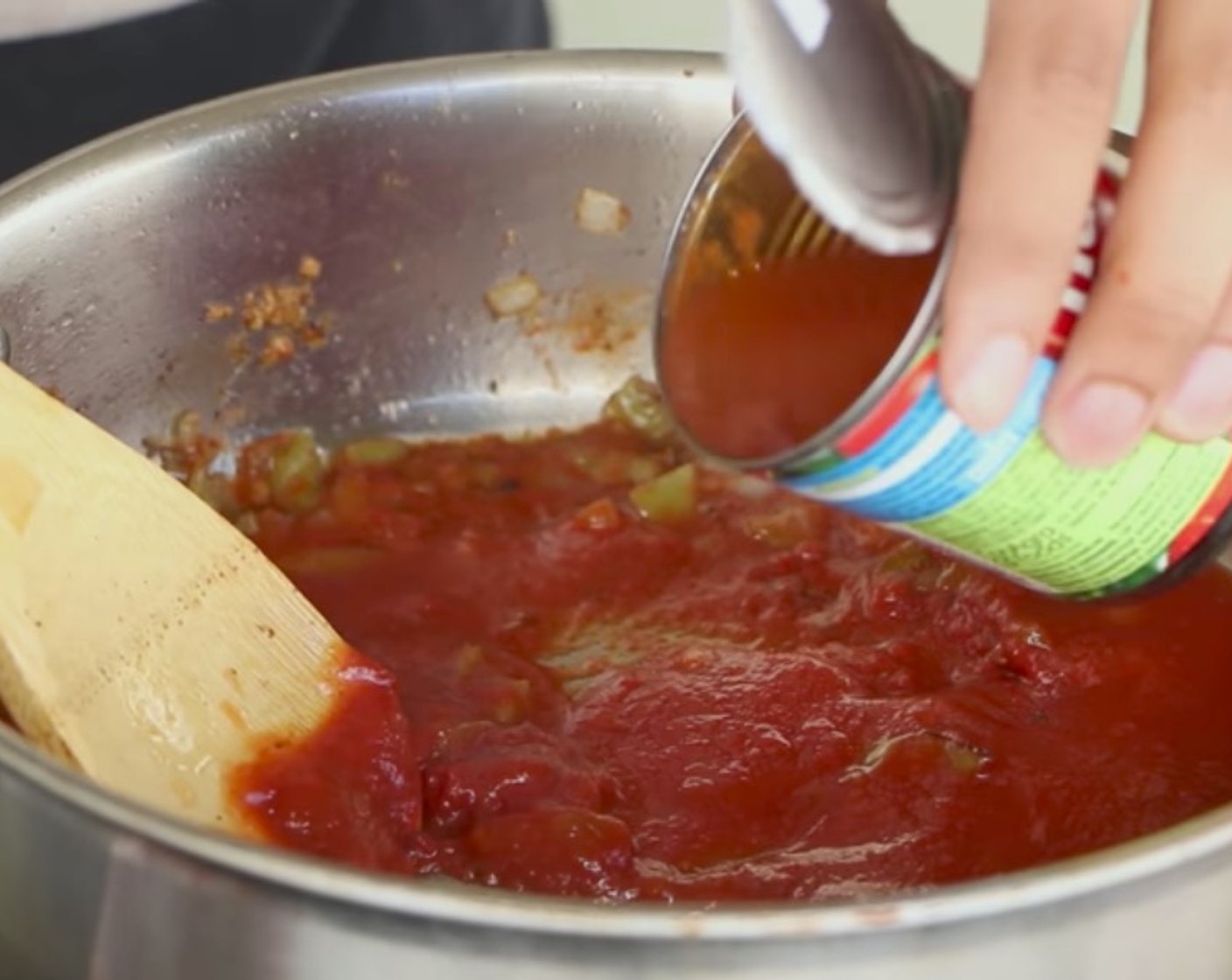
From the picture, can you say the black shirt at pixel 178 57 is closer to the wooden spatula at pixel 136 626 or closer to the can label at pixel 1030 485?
the wooden spatula at pixel 136 626

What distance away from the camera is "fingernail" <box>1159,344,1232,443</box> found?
2.32ft

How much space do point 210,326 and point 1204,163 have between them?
0.77 meters

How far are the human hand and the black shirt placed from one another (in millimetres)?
734

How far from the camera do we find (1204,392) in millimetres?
708

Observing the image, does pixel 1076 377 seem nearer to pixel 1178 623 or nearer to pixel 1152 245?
pixel 1152 245

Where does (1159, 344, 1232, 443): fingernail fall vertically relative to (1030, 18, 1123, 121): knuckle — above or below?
below

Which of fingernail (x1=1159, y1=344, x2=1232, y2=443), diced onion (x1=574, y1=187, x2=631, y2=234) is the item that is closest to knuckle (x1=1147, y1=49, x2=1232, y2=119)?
fingernail (x1=1159, y1=344, x2=1232, y2=443)

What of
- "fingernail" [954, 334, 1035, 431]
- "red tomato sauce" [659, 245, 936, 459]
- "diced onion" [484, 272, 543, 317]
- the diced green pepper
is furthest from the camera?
"diced onion" [484, 272, 543, 317]

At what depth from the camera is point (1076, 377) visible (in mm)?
688

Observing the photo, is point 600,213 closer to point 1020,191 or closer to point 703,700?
point 703,700

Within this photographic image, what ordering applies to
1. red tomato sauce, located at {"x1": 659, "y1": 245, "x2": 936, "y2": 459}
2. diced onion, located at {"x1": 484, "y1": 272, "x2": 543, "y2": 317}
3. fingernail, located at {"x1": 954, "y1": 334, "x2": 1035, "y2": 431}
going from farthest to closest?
diced onion, located at {"x1": 484, "y1": 272, "x2": 543, "y2": 317}
red tomato sauce, located at {"x1": 659, "y1": 245, "x2": 936, "y2": 459}
fingernail, located at {"x1": 954, "y1": 334, "x2": 1035, "y2": 431}

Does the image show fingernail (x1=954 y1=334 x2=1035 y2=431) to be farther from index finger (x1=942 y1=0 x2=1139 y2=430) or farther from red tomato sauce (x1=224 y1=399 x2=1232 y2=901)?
red tomato sauce (x1=224 y1=399 x2=1232 y2=901)

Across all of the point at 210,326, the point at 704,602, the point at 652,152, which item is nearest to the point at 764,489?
the point at 704,602

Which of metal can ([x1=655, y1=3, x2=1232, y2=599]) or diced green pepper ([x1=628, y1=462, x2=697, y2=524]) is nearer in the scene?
metal can ([x1=655, y1=3, x2=1232, y2=599])
